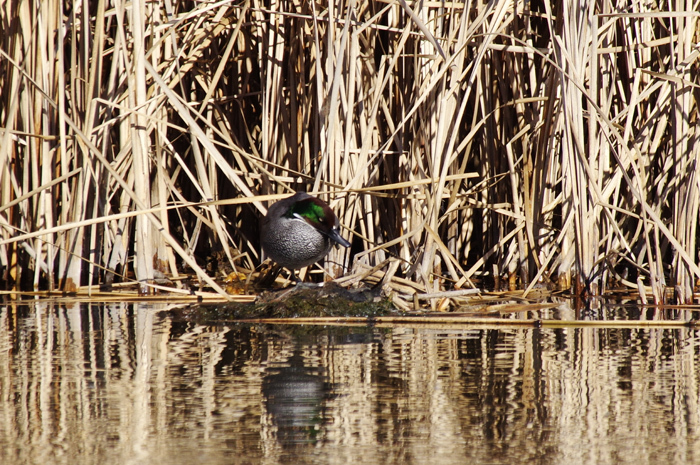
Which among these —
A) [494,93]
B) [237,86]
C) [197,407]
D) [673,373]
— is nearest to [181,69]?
[237,86]

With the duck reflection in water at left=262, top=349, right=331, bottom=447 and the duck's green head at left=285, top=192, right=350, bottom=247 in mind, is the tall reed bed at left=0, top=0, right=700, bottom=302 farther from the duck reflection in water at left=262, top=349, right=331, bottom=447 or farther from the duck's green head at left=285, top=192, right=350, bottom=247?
the duck reflection in water at left=262, top=349, right=331, bottom=447

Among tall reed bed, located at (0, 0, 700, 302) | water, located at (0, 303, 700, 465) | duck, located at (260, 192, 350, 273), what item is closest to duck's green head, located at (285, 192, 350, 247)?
duck, located at (260, 192, 350, 273)

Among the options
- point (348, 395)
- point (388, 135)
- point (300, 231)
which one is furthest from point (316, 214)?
point (348, 395)

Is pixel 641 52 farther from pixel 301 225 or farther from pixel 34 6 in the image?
pixel 34 6

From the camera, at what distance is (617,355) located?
10.7 feet

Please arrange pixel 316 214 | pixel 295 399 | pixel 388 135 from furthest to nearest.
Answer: pixel 388 135 → pixel 316 214 → pixel 295 399

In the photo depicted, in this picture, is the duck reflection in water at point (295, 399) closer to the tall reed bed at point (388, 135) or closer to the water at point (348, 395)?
the water at point (348, 395)

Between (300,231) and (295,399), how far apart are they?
6.86ft

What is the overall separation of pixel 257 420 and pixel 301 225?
2301mm

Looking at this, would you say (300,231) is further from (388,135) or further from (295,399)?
(295,399)

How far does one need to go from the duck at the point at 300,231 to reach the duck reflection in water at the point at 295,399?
1543 mm

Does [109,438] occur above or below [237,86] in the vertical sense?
below

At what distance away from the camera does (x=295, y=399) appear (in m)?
2.66

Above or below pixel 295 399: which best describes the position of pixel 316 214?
above
